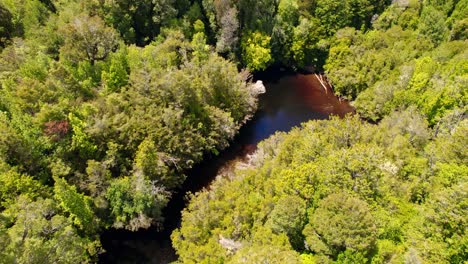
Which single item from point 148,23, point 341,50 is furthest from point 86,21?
point 341,50

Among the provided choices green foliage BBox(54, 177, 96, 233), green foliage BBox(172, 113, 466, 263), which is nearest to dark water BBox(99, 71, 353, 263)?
green foliage BBox(54, 177, 96, 233)

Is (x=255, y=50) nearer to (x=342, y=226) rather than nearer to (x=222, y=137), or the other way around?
Result: (x=222, y=137)

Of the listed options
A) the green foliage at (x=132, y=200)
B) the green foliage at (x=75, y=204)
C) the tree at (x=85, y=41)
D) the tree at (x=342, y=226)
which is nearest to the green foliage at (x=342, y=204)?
the tree at (x=342, y=226)

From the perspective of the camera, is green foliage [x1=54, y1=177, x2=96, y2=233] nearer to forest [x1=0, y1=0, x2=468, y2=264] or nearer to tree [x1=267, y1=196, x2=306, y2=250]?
forest [x1=0, y1=0, x2=468, y2=264]

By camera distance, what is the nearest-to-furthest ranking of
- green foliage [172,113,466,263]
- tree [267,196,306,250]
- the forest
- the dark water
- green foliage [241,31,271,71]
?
green foliage [172,113,466,263] → the forest → tree [267,196,306,250] → the dark water → green foliage [241,31,271,71]

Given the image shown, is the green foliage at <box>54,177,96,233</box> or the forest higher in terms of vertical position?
the forest

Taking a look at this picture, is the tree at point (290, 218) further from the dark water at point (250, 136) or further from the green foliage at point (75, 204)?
the green foliage at point (75, 204)
